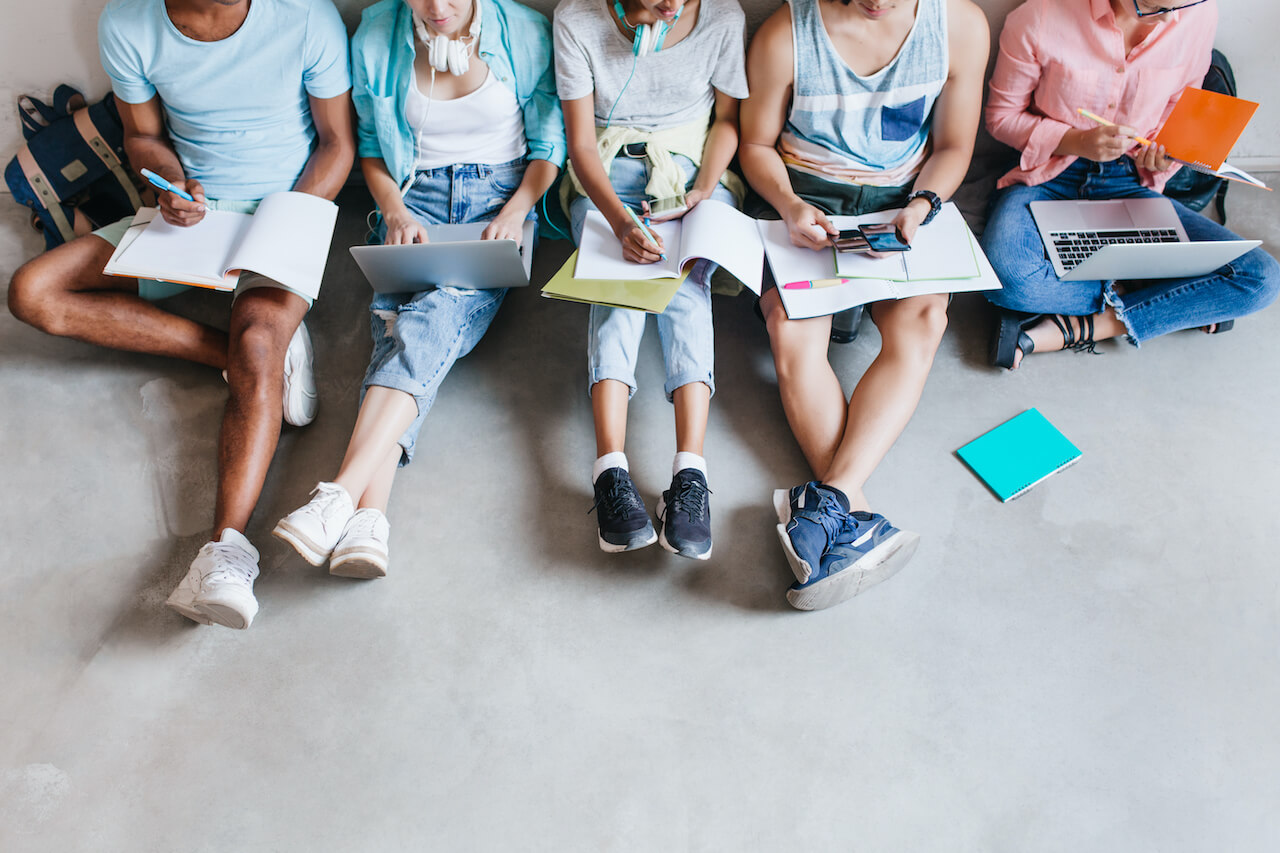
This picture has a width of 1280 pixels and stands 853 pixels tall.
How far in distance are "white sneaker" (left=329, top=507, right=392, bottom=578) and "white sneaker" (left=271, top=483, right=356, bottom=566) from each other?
0.02m

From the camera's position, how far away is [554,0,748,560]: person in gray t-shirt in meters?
1.70

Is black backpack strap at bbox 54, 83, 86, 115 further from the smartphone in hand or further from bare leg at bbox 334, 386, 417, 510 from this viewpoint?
the smartphone in hand

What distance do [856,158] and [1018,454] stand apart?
2.62 feet

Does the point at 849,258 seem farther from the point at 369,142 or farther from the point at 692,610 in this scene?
the point at 369,142

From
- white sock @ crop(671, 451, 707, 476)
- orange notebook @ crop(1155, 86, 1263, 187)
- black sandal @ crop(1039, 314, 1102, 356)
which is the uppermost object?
orange notebook @ crop(1155, 86, 1263, 187)

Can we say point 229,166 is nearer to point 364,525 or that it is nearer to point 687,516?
point 364,525

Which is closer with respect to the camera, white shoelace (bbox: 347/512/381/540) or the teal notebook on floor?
white shoelace (bbox: 347/512/381/540)

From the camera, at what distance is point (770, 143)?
1.93 m

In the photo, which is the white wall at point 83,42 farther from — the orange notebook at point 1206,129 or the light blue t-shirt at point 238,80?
the orange notebook at point 1206,129

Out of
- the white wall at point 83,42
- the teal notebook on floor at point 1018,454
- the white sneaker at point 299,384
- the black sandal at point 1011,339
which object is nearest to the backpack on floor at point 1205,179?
the white wall at point 83,42

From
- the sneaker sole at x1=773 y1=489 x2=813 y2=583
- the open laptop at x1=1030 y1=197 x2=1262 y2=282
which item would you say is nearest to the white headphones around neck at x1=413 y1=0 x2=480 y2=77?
the sneaker sole at x1=773 y1=489 x2=813 y2=583

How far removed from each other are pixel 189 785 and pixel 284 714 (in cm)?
19

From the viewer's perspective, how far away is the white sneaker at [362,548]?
1577 mm

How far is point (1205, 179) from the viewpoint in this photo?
202 centimetres
